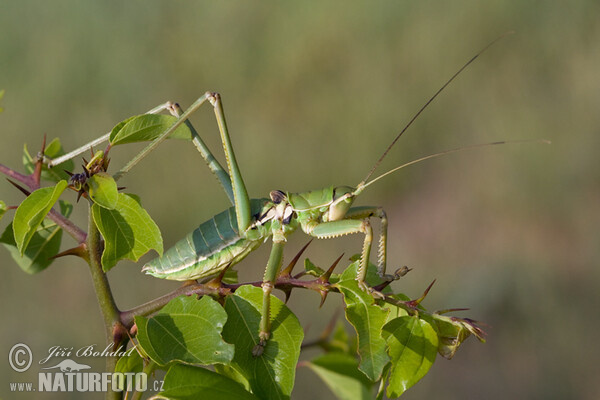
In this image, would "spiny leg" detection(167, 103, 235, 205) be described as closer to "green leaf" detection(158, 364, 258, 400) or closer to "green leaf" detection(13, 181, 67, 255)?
"green leaf" detection(13, 181, 67, 255)

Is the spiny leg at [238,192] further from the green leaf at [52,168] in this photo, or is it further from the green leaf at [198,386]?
the green leaf at [198,386]

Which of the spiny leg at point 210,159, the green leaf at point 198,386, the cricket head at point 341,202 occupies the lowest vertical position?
the green leaf at point 198,386

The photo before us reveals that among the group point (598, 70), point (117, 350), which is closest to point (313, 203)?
point (117, 350)

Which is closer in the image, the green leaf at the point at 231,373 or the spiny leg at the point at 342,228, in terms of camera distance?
the green leaf at the point at 231,373

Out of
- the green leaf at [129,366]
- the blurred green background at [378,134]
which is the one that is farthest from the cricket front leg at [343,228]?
the blurred green background at [378,134]

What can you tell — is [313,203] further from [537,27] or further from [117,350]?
[537,27]
